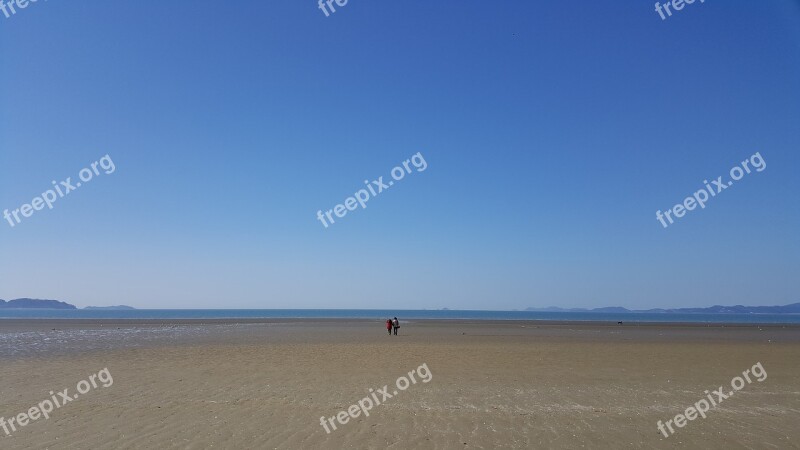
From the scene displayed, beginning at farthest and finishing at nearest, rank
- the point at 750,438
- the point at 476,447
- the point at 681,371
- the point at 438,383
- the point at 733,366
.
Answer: the point at 733,366, the point at 681,371, the point at 438,383, the point at 750,438, the point at 476,447

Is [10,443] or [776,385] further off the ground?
[10,443]

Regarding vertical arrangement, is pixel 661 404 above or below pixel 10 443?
below

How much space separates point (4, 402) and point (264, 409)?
735 centimetres

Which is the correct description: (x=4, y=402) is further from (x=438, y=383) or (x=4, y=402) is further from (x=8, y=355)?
(x=8, y=355)

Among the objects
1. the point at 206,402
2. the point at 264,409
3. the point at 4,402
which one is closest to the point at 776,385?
the point at 264,409

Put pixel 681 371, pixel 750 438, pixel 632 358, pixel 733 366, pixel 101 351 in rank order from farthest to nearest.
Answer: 1. pixel 101 351
2. pixel 632 358
3. pixel 733 366
4. pixel 681 371
5. pixel 750 438

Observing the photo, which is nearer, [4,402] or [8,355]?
[4,402]

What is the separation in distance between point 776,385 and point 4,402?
2384 centimetres

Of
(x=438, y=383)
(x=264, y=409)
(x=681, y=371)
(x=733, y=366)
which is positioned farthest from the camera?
(x=733, y=366)

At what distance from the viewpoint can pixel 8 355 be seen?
25.1 m

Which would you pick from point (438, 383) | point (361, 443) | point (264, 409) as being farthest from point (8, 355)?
point (361, 443)

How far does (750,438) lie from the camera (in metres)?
10.2

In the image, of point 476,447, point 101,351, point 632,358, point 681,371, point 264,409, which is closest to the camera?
point 476,447

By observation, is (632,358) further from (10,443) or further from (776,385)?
(10,443)
